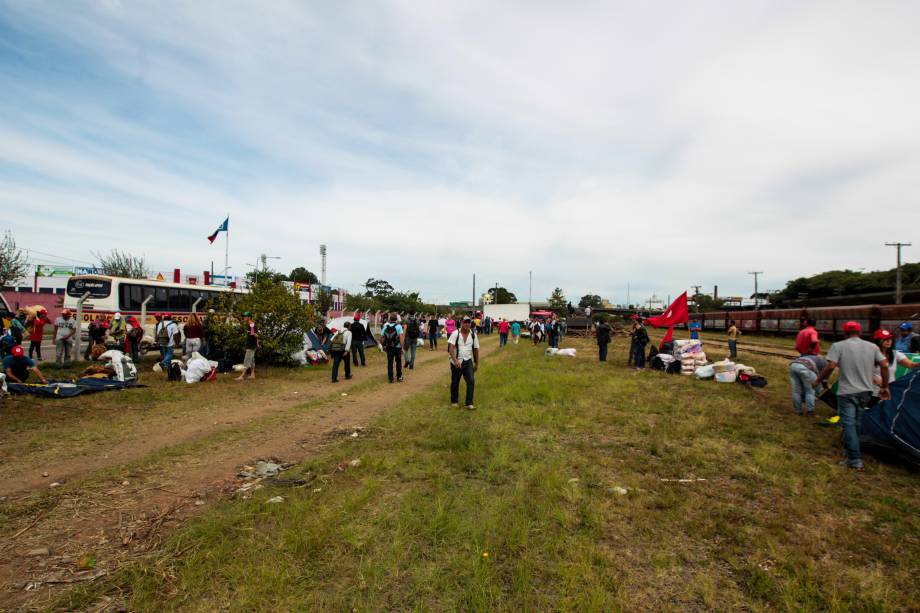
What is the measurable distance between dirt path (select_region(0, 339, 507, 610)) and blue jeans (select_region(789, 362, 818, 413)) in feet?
24.2

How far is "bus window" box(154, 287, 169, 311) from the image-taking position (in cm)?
1948

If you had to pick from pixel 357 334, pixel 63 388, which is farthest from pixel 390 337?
pixel 63 388

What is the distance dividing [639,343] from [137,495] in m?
12.8

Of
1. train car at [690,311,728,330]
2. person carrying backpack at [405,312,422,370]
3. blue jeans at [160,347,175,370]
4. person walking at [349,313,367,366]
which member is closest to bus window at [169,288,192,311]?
blue jeans at [160,347,175,370]

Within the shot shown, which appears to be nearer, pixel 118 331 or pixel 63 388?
pixel 63 388

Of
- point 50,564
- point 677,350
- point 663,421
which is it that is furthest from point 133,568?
point 677,350

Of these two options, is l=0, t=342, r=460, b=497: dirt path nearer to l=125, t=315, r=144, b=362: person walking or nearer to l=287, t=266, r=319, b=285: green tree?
l=125, t=315, r=144, b=362: person walking

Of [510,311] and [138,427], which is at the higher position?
[510,311]

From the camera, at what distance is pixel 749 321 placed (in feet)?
99.5

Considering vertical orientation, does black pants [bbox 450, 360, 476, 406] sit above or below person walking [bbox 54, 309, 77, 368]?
below

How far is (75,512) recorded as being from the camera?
12.6 feet

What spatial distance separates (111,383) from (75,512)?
625cm

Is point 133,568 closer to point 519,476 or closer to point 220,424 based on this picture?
point 519,476

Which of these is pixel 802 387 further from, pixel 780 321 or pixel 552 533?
pixel 780 321
